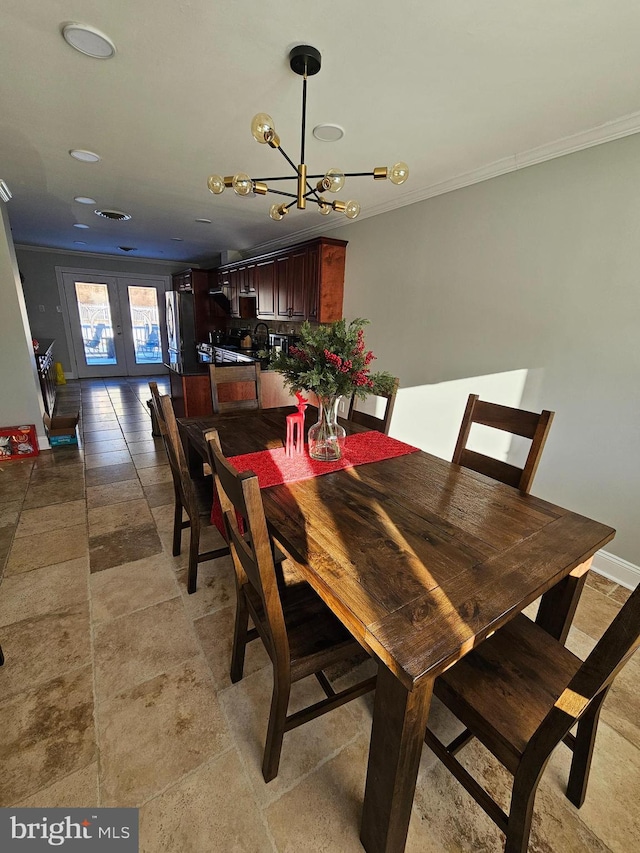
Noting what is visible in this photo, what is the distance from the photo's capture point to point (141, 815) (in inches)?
41.9

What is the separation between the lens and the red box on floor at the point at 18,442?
350 centimetres

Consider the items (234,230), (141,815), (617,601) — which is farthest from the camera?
(234,230)

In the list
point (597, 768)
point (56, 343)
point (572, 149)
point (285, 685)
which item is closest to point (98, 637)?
point (285, 685)

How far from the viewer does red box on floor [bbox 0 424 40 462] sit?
3.50m

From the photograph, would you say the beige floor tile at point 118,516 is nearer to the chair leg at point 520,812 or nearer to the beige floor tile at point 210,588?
the beige floor tile at point 210,588

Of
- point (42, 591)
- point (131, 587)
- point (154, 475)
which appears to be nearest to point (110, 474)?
point (154, 475)

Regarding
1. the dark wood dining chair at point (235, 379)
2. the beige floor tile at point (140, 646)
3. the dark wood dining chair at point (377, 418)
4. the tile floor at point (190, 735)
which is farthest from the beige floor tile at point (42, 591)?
the dark wood dining chair at point (377, 418)

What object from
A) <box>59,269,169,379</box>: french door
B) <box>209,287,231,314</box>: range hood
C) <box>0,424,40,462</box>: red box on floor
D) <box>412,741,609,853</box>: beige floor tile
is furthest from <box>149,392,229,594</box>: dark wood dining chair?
<box>59,269,169,379</box>: french door

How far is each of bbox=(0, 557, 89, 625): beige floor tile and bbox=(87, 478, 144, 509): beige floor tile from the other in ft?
2.50

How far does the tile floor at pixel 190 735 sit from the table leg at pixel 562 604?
450 mm

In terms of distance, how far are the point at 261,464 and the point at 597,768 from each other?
1612 mm

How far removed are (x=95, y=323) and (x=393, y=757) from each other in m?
8.95

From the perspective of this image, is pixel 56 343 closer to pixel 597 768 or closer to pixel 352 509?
pixel 352 509

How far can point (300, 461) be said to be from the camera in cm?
164
